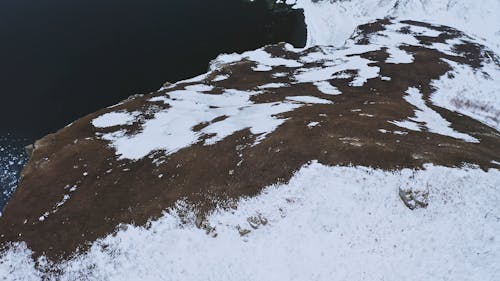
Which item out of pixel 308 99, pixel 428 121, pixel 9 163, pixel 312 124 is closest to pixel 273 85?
pixel 308 99

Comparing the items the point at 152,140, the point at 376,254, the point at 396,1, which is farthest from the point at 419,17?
the point at 376,254

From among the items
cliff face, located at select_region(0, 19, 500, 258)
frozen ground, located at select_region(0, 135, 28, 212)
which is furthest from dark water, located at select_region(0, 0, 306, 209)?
cliff face, located at select_region(0, 19, 500, 258)

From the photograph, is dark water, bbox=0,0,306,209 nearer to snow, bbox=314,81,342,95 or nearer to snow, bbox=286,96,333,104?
snow, bbox=314,81,342,95

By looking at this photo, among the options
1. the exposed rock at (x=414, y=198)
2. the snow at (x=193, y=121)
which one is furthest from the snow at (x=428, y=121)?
the exposed rock at (x=414, y=198)

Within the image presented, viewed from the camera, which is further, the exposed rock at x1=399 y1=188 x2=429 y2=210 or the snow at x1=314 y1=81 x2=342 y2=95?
the snow at x1=314 y1=81 x2=342 y2=95

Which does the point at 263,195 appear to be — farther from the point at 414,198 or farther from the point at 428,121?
the point at 428,121

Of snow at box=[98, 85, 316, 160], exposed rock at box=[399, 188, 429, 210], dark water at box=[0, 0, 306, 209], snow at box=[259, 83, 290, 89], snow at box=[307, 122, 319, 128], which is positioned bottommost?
dark water at box=[0, 0, 306, 209]

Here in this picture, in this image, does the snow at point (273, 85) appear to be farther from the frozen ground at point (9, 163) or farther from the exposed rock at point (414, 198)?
the frozen ground at point (9, 163)
